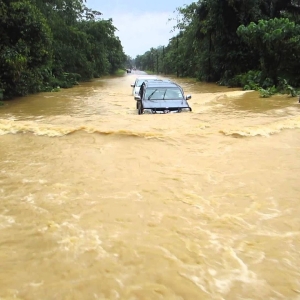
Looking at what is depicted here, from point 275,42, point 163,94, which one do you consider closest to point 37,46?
point 163,94

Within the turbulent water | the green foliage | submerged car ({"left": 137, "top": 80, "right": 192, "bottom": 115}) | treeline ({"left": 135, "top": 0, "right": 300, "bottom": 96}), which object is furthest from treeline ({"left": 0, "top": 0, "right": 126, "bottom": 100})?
the green foliage

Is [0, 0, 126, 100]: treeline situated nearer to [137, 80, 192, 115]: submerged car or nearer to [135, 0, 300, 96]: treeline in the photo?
[137, 80, 192, 115]: submerged car

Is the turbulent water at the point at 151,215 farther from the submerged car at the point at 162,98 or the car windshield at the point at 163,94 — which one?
the car windshield at the point at 163,94

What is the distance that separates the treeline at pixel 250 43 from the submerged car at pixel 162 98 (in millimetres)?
8047

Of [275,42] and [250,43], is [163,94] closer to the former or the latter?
[275,42]

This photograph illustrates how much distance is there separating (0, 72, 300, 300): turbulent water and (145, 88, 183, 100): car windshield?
2.95m

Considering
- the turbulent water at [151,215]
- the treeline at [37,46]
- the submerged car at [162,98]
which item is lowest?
the turbulent water at [151,215]

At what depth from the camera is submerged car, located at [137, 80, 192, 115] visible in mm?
10516

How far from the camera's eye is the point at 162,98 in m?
11.1

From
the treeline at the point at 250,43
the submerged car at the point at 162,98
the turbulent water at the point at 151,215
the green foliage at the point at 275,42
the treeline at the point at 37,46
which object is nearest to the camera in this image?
the turbulent water at the point at 151,215

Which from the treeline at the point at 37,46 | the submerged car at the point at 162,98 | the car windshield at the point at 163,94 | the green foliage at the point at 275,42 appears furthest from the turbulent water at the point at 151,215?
the green foliage at the point at 275,42

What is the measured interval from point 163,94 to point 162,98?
0.23 metres

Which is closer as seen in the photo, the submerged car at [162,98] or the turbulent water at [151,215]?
the turbulent water at [151,215]

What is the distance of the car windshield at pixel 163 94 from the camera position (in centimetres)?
1117
